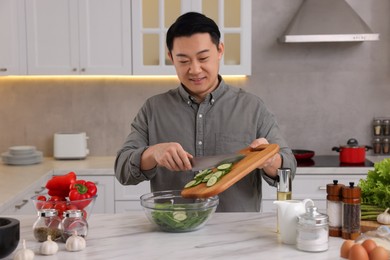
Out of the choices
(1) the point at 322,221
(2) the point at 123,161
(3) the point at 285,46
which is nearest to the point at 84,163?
(3) the point at 285,46

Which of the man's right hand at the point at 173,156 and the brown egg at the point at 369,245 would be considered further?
the man's right hand at the point at 173,156

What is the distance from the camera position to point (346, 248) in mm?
1978

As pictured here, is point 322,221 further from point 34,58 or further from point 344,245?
point 34,58

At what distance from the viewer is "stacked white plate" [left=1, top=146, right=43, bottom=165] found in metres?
4.62

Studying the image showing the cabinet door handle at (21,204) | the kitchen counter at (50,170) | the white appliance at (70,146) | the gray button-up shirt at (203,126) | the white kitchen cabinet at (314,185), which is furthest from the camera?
the white appliance at (70,146)

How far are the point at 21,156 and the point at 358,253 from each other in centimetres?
323

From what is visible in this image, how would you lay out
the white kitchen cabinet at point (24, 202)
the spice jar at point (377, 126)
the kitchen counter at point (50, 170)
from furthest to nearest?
1. the spice jar at point (377, 126)
2. the kitchen counter at point (50, 170)
3. the white kitchen cabinet at point (24, 202)

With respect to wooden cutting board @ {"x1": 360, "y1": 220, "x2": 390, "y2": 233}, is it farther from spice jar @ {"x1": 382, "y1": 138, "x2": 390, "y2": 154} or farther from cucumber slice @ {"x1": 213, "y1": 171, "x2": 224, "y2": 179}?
spice jar @ {"x1": 382, "y1": 138, "x2": 390, "y2": 154}

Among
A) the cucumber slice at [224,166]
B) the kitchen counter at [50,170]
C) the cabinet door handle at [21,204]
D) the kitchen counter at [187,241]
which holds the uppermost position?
the cucumber slice at [224,166]

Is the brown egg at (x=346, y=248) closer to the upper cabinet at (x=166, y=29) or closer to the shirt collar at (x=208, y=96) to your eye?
the shirt collar at (x=208, y=96)

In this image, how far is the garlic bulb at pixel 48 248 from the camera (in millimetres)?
2035

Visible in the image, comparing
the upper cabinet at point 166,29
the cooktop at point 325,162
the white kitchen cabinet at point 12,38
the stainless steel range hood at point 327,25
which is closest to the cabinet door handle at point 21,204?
the white kitchen cabinet at point 12,38

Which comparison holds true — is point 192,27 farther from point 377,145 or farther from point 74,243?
point 377,145

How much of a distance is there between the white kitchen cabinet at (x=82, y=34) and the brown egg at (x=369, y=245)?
2987mm
